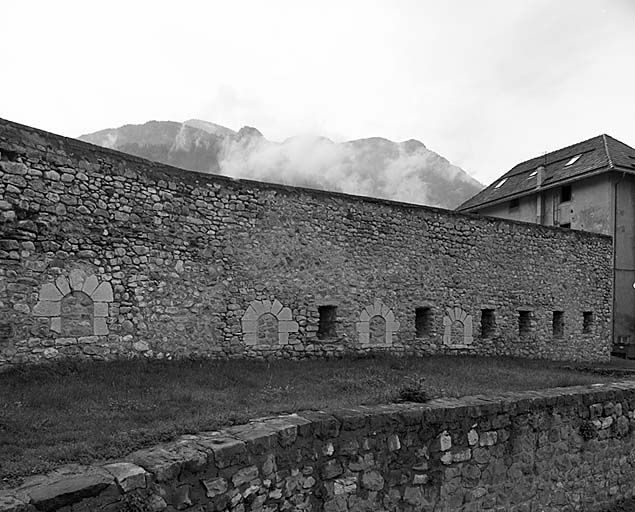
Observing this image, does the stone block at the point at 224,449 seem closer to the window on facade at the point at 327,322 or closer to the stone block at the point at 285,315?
the stone block at the point at 285,315

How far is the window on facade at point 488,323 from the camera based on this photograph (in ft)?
45.6

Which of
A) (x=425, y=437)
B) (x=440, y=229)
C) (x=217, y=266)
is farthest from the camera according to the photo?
(x=440, y=229)

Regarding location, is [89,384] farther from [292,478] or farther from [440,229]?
[440,229]

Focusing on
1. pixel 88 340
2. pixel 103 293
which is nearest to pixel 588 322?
pixel 103 293

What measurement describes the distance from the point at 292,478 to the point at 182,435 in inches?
42.9

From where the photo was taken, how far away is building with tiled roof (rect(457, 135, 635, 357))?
69.4ft

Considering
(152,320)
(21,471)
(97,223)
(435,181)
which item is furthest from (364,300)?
(435,181)

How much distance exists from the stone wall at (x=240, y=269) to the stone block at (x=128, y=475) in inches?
167

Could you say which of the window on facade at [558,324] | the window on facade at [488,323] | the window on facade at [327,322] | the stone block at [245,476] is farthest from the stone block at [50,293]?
the window on facade at [558,324]

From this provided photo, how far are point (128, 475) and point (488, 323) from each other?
11.8 meters

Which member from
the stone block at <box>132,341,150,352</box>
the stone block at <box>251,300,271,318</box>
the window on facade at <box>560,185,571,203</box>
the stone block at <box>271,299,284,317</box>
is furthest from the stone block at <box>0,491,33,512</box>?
the window on facade at <box>560,185,571,203</box>

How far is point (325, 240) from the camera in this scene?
36.7 feet

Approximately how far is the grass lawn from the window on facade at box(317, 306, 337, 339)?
69cm

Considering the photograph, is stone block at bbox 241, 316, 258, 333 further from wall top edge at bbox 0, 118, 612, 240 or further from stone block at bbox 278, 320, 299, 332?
wall top edge at bbox 0, 118, 612, 240
